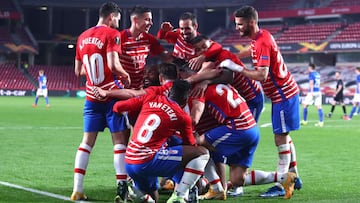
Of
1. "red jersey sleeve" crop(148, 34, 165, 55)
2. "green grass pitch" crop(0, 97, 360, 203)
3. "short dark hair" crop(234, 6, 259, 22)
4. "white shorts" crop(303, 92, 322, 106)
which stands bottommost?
"white shorts" crop(303, 92, 322, 106)

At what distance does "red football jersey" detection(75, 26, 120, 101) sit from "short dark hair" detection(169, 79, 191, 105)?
1228mm

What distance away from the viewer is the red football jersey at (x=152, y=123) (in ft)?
24.1

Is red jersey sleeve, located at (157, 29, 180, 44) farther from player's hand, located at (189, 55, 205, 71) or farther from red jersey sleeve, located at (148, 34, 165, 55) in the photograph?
player's hand, located at (189, 55, 205, 71)

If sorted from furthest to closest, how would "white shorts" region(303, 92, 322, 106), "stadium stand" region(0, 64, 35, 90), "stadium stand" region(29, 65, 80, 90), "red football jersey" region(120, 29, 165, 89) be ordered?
"stadium stand" region(29, 65, 80, 90) < "stadium stand" region(0, 64, 35, 90) < "white shorts" region(303, 92, 322, 106) < "red football jersey" region(120, 29, 165, 89)

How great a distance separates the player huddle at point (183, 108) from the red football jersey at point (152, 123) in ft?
0.03

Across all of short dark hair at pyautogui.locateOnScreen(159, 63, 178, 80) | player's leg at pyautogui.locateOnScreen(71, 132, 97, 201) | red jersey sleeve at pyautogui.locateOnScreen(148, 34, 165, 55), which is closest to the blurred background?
red jersey sleeve at pyautogui.locateOnScreen(148, 34, 165, 55)

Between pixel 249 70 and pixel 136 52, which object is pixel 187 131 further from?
pixel 136 52

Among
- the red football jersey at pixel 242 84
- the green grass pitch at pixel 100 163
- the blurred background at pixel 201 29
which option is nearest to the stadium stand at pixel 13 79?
the blurred background at pixel 201 29

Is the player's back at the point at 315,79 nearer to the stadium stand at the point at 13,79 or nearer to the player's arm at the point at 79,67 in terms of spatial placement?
the player's arm at the point at 79,67

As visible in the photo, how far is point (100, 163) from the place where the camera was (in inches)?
472

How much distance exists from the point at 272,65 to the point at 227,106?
2.80 feet

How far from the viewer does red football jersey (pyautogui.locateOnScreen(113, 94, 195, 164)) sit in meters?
7.34

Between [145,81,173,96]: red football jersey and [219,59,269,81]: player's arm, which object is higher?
[219,59,269,81]: player's arm

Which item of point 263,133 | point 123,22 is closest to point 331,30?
point 123,22
